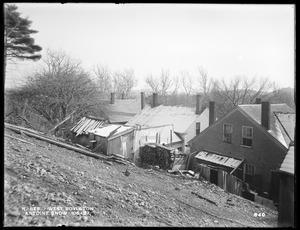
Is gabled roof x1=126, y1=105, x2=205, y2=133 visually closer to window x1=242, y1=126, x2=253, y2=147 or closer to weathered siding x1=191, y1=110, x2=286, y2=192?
weathered siding x1=191, y1=110, x2=286, y2=192

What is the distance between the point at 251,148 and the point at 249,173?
1.43m

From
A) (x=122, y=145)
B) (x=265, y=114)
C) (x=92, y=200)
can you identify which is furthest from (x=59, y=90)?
(x=265, y=114)

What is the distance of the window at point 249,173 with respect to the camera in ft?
30.0

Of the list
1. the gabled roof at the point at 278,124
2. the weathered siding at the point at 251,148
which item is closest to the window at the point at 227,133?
the weathered siding at the point at 251,148

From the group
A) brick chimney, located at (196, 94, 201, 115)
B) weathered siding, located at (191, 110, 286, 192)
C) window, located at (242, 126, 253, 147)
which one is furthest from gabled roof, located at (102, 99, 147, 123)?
window, located at (242, 126, 253, 147)

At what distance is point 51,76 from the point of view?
412 inches

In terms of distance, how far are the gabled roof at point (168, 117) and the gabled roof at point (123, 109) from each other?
2.64 ft

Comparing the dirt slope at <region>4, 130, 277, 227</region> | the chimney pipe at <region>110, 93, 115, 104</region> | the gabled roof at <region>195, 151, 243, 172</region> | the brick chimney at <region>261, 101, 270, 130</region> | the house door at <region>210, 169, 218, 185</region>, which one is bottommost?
the house door at <region>210, 169, 218, 185</region>

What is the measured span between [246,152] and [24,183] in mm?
9193

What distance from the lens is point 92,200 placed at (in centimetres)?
389

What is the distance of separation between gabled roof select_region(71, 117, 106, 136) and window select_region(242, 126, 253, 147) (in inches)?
308

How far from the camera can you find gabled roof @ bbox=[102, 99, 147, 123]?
1579 centimetres

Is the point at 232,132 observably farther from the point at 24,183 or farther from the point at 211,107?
the point at 24,183

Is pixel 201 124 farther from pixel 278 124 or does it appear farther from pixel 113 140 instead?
pixel 113 140
